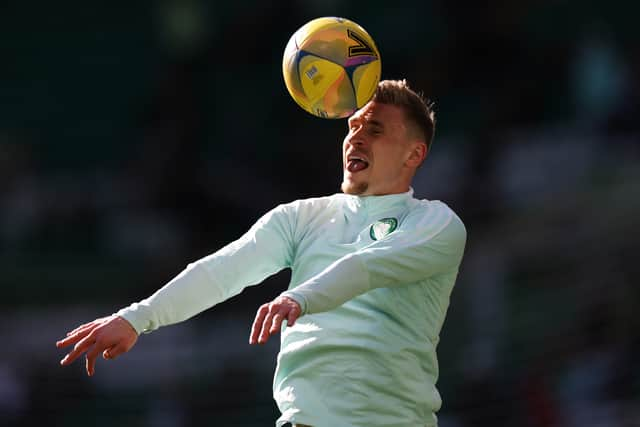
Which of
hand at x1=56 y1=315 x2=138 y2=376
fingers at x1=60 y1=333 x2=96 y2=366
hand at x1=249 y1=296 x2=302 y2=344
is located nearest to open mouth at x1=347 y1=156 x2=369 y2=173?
hand at x1=249 y1=296 x2=302 y2=344

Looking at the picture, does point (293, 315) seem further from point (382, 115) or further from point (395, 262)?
point (382, 115)

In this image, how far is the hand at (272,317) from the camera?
13.0 ft

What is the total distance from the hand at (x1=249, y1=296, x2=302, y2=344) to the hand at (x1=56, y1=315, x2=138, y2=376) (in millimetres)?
538

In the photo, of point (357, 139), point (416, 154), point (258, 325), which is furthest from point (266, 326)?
point (416, 154)

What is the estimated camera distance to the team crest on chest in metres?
4.71

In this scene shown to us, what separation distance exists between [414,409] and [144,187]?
1007cm

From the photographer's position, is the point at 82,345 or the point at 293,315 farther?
the point at 82,345

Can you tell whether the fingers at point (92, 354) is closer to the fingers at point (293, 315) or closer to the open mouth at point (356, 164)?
the fingers at point (293, 315)

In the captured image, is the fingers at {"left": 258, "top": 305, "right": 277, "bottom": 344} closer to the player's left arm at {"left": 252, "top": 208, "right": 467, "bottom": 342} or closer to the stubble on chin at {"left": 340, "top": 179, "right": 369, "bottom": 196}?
the player's left arm at {"left": 252, "top": 208, "right": 467, "bottom": 342}

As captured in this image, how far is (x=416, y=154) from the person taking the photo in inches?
197

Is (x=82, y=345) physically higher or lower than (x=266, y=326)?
lower

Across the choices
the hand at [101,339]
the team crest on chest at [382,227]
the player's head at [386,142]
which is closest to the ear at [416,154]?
the player's head at [386,142]

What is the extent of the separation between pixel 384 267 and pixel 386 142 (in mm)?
690

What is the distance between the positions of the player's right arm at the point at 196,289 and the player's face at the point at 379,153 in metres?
0.30
